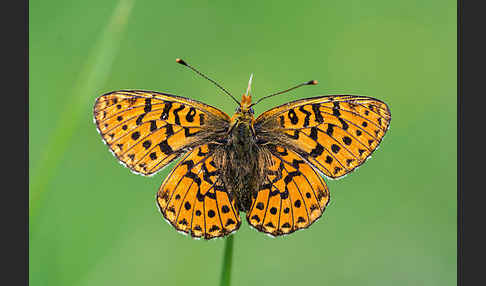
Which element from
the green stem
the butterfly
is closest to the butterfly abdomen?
the butterfly

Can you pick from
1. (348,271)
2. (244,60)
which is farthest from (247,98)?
(244,60)

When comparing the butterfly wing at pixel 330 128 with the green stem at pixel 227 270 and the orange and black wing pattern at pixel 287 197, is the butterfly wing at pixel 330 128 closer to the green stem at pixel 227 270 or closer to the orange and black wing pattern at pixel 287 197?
the orange and black wing pattern at pixel 287 197

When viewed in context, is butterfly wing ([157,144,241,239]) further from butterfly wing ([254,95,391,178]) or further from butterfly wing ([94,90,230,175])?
butterfly wing ([254,95,391,178])

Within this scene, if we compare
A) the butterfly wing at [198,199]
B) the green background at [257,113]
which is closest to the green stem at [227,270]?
the butterfly wing at [198,199]

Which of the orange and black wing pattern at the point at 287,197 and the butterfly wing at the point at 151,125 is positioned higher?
the butterfly wing at the point at 151,125
